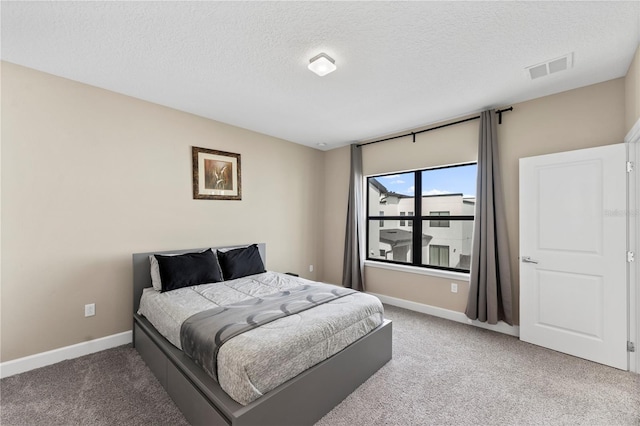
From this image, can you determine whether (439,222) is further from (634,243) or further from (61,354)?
(61,354)

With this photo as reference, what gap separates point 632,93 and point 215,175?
4.26 meters

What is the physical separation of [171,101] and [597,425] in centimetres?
455

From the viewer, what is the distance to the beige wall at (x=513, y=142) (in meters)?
2.64

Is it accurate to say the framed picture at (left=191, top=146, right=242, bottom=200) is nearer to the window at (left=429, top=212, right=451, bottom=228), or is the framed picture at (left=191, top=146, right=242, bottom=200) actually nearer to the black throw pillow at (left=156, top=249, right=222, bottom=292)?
the black throw pillow at (left=156, top=249, right=222, bottom=292)

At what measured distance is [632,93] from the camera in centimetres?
229

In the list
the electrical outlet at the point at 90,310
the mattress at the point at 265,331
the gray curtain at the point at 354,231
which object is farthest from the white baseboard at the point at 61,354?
the gray curtain at the point at 354,231

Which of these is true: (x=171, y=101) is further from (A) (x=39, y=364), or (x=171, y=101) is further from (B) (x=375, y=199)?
(B) (x=375, y=199)

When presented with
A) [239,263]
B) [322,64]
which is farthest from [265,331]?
[322,64]

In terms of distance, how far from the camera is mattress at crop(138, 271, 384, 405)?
1.52 metres

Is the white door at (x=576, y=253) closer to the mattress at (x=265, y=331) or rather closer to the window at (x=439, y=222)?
the window at (x=439, y=222)

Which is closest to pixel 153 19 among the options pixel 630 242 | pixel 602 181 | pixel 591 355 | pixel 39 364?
pixel 39 364

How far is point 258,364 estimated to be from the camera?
1.51 m

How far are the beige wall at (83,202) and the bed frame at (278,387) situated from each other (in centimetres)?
75

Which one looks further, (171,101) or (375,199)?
(375,199)
